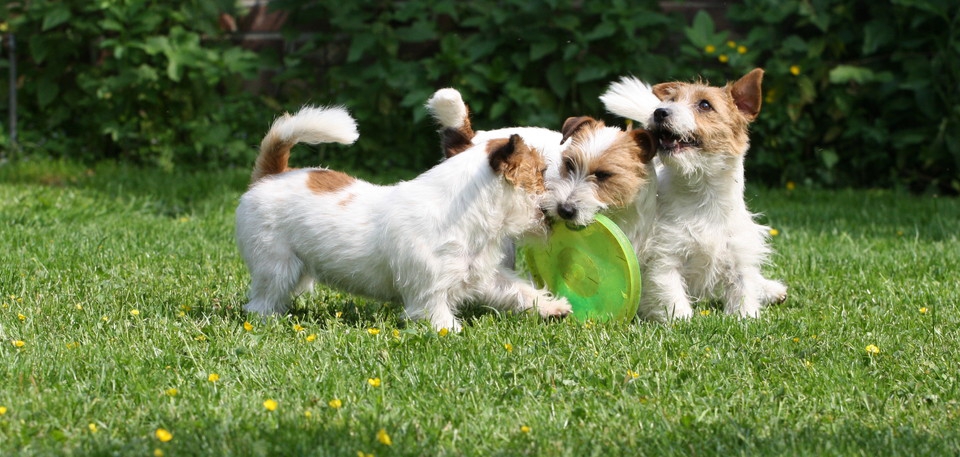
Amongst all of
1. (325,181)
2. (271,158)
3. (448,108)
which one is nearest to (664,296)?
(448,108)

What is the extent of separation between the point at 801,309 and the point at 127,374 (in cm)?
333

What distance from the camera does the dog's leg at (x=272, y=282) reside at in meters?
5.25

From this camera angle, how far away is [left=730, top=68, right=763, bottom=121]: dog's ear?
5.40 m

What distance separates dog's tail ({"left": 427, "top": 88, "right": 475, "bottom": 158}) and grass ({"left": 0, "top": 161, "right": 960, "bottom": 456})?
2.81ft

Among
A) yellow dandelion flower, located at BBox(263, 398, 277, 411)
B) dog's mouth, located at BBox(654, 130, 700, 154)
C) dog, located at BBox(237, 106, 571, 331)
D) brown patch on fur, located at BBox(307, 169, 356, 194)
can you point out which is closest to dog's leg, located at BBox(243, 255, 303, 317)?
dog, located at BBox(237, 106, 571, 331)

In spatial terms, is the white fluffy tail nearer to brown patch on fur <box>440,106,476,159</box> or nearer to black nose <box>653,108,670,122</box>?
brown patch on fur <box>440,106,476,159</box>

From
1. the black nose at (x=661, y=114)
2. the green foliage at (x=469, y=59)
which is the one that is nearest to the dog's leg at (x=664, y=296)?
the black nose at (x=661, y=114)

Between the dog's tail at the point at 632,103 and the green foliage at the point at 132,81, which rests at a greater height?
→ the dog's tail at the point at 632,103

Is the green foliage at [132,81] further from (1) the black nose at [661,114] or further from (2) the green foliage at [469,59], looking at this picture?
(1) the black nose at [661,114]

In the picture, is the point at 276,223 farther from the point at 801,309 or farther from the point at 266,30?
the point at 266,30

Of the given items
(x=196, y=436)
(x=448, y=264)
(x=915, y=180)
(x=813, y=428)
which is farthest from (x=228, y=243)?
(x=915, y=180)

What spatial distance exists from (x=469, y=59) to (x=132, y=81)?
319 cm

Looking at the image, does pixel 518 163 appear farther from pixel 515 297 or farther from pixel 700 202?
pixel 700 202

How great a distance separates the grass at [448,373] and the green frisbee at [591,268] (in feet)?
0.72
